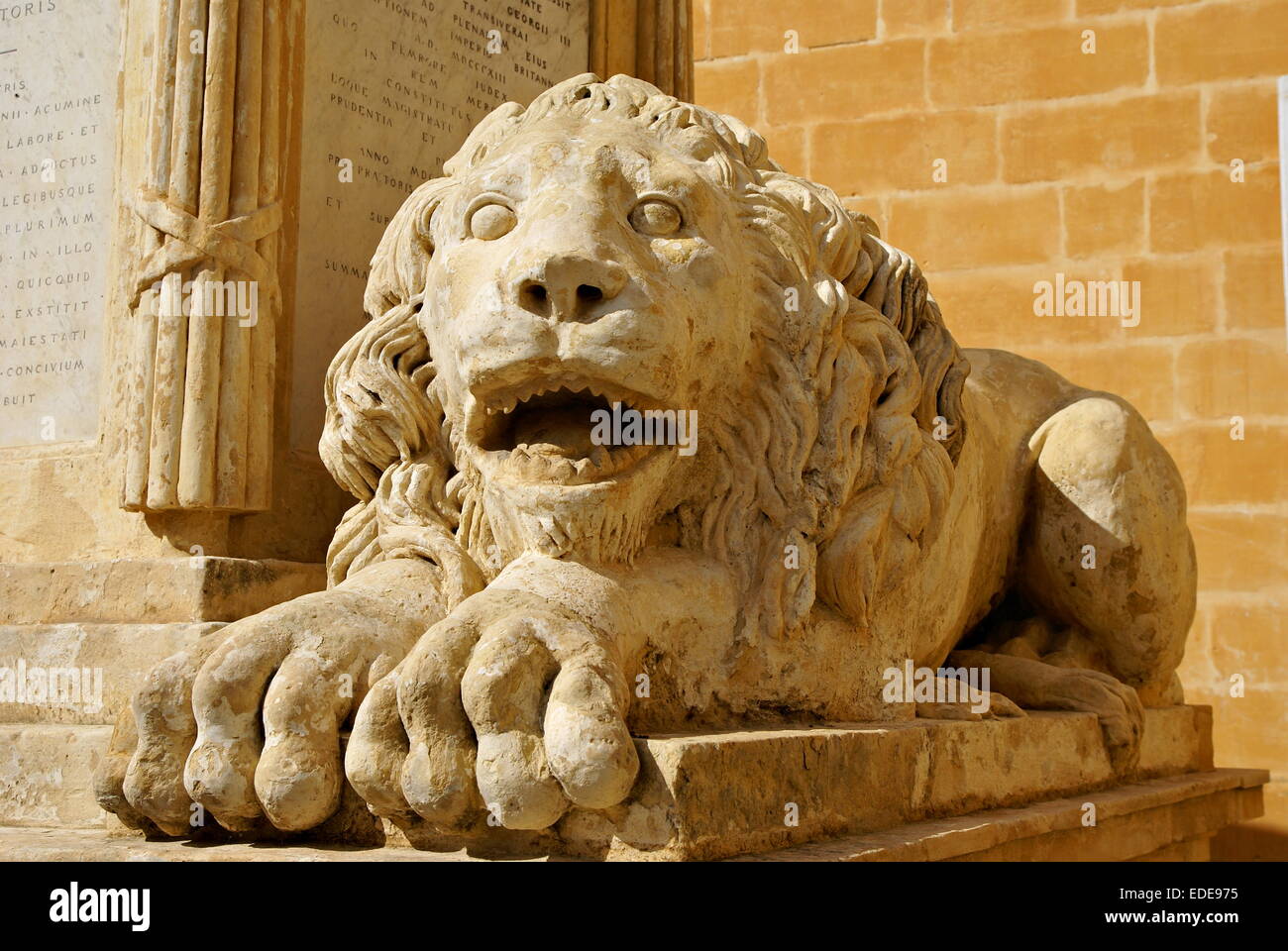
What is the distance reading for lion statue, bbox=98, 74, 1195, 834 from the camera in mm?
2404

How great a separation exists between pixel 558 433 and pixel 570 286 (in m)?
0.27

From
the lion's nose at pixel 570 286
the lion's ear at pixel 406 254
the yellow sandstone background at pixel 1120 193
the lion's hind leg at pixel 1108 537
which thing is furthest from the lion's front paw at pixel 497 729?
the yellow sandstone background at pixel 1120 193

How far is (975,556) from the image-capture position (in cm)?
389

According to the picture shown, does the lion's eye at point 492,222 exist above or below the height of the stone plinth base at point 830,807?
above

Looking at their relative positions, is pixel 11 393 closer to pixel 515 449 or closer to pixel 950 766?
pixel 515 449

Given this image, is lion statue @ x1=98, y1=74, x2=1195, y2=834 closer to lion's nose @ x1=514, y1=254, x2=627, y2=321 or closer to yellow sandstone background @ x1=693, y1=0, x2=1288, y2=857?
lion's nose @ x1=514, y1=254, x2=627, y2=321

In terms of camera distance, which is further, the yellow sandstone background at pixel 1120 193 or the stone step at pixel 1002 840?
the yellow sandstone background at pixel 1120 193

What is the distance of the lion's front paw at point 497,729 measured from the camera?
2.28 m

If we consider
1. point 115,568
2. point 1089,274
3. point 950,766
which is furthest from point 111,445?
point 1089,274

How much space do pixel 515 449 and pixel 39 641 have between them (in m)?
1.41

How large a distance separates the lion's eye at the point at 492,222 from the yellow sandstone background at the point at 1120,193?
4461 millimetres

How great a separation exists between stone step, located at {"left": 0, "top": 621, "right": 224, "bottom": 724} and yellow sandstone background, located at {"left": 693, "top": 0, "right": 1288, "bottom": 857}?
4.37 m

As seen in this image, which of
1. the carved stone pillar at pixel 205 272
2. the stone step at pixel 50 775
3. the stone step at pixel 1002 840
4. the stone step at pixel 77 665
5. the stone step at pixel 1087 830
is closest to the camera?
the stone step at pixel 1002 840

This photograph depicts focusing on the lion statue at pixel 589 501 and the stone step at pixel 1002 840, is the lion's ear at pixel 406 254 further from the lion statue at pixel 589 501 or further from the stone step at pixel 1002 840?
the stone step at pixel 1002 840
